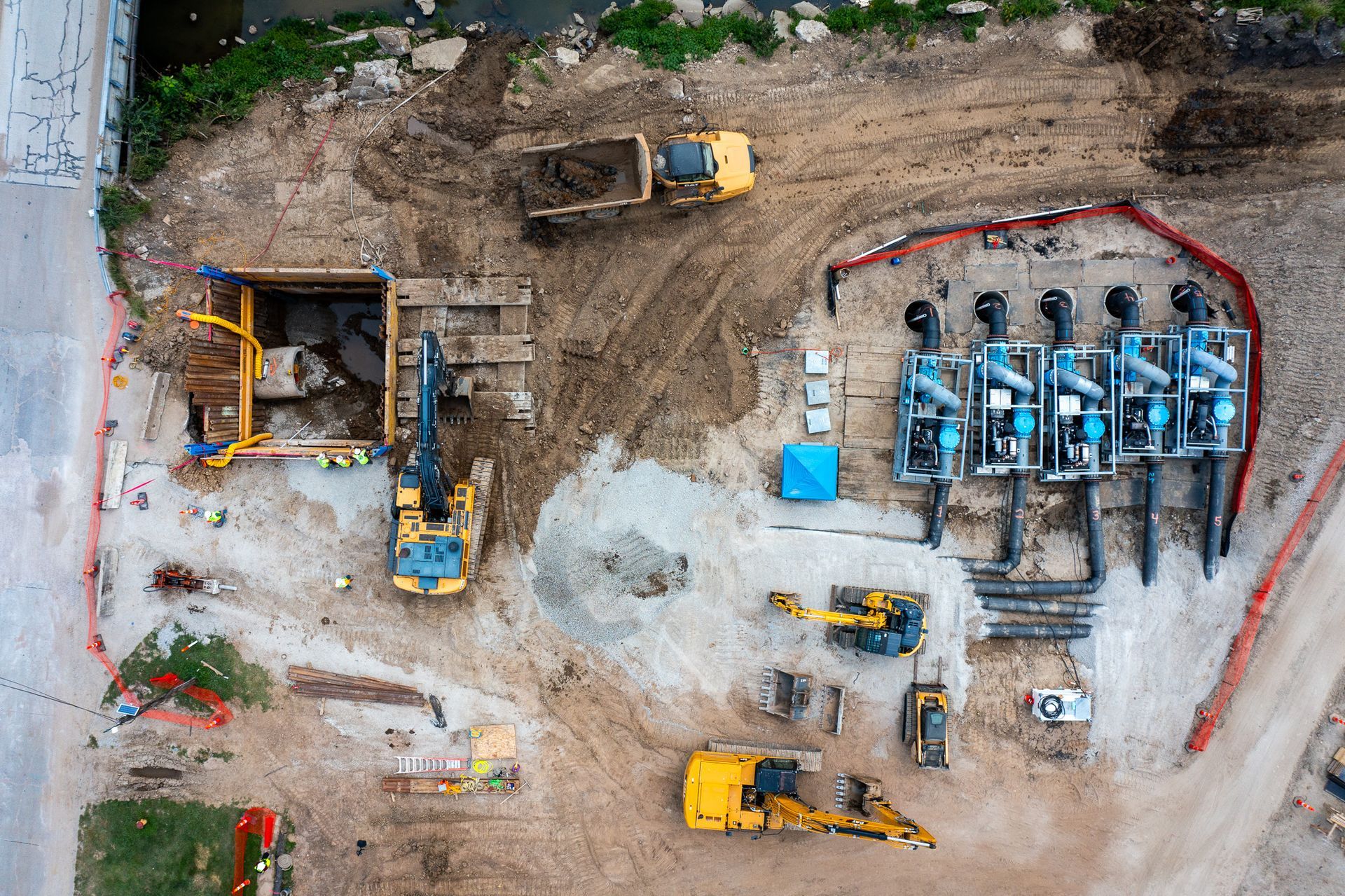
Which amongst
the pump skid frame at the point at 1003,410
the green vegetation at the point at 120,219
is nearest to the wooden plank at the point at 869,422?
the pump skid frame at the point at 1003,410

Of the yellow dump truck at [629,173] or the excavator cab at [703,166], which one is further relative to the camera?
the yellow dump truck at [629,173]

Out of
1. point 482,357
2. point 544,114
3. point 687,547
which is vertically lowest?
point 687,547

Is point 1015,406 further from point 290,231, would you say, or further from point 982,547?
point 290,231

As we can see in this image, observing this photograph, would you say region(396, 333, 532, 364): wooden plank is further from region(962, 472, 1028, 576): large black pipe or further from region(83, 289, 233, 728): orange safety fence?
region(962, 472, 1028, 576): large black pipe

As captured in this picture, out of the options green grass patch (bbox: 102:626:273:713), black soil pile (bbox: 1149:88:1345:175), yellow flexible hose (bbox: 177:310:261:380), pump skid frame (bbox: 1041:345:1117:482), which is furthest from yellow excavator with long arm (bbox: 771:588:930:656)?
yellow flexible hose (bbox: 177:310:261:380)

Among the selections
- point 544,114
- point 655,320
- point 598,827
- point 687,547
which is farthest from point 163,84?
point 598,827

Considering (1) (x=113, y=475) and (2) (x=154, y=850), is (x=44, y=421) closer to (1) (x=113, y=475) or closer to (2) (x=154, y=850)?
(1) (x=113, y=475)

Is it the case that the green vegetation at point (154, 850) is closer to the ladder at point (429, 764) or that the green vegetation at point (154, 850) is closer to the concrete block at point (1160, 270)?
the ladder at point (429, 764)
